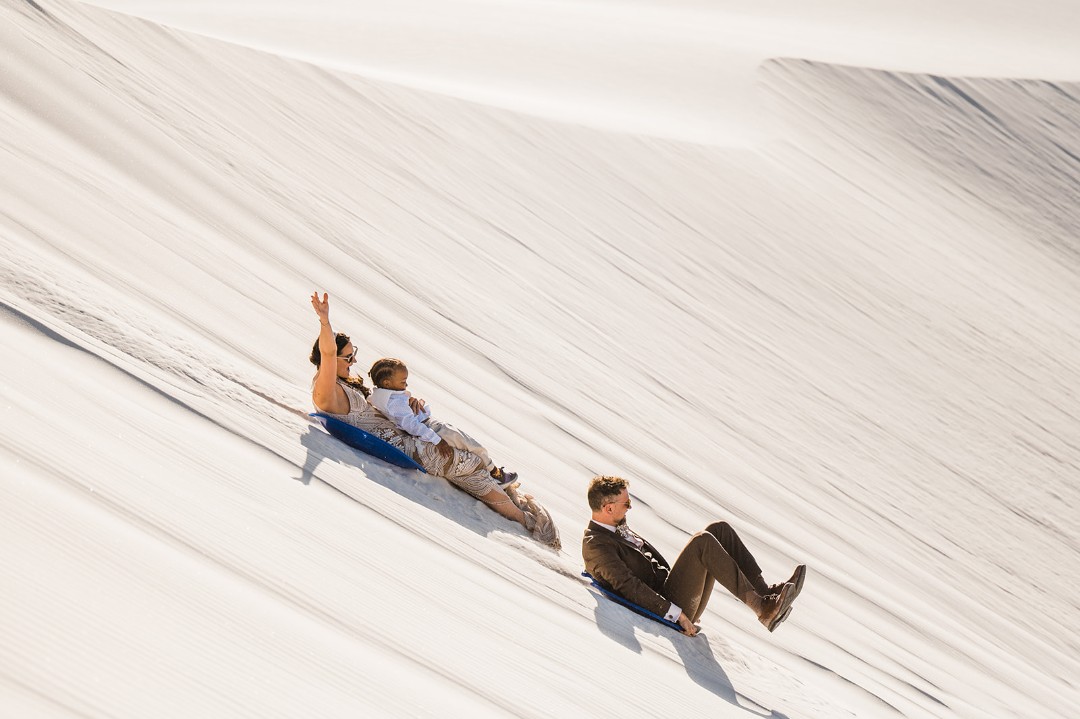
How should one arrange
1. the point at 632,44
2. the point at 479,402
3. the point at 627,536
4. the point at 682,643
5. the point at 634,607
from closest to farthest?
1. the point at 682,643
2. the point at 634,607
3. the point at 627,536
4. the point at 479,402
5. the point at 632,44

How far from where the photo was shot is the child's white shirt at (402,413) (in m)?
4.32

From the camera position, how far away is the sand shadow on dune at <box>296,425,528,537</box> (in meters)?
4.02

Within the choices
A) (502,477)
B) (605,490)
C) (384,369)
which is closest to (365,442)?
(384,369)

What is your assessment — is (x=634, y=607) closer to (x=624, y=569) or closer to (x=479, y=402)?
(x=624, y=569)

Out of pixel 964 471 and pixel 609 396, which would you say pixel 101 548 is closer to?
pixel 609 396

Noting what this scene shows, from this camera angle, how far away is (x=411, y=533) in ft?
12.1

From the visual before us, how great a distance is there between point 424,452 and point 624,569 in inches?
37.5

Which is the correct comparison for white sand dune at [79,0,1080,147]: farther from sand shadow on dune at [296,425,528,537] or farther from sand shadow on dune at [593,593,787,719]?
sand shadow on dune at [593,593,787,719]

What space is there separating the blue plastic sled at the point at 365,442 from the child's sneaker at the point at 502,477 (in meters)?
0.34

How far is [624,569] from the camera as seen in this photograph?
13.8 feet

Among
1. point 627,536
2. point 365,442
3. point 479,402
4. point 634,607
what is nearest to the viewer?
point 634,607

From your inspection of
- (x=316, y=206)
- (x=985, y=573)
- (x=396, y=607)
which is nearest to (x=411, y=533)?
(x=396, y=607)

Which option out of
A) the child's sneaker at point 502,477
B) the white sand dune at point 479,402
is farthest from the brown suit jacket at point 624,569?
the child's sneaker at point 502,477

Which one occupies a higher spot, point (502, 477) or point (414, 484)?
point (502, 477)
